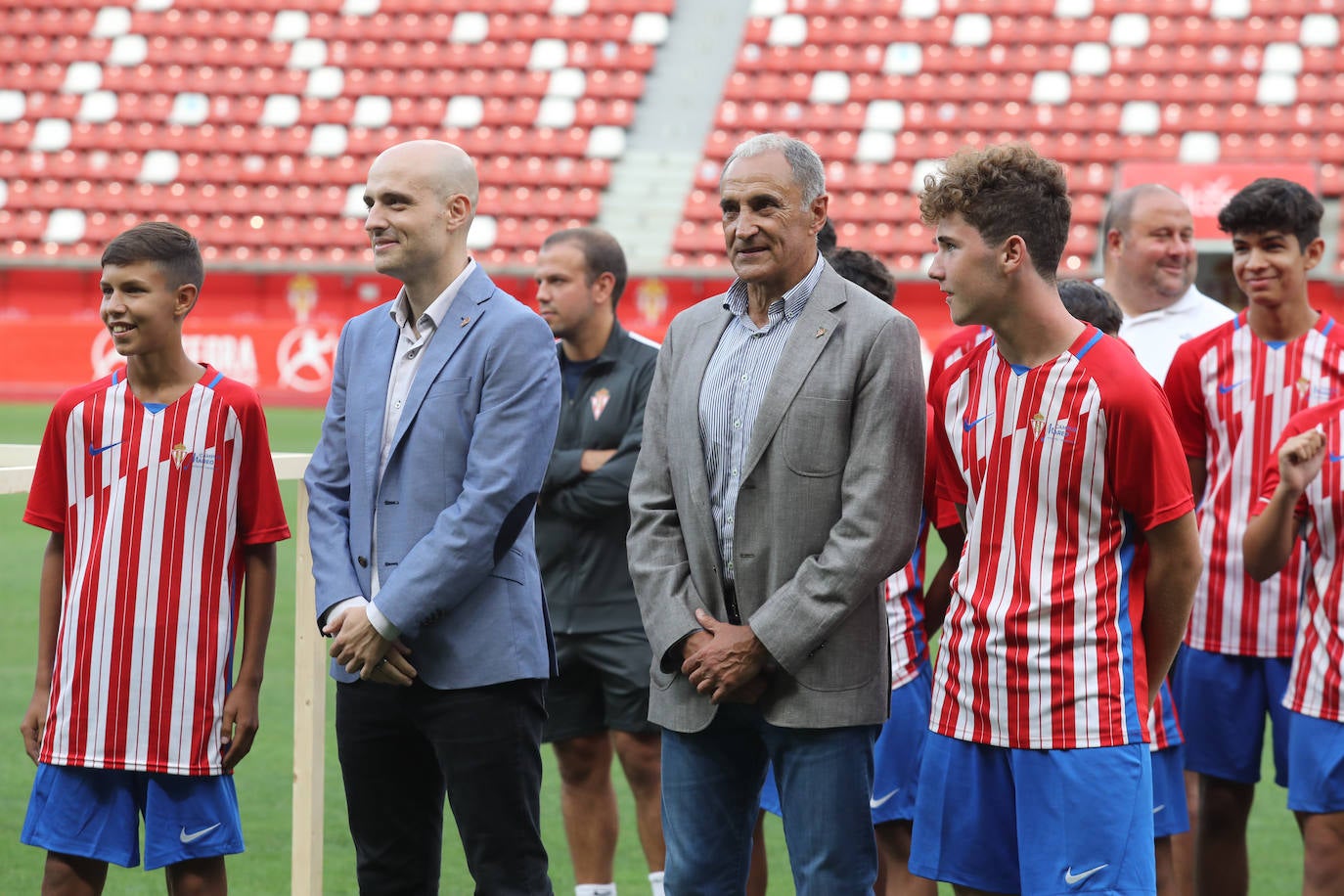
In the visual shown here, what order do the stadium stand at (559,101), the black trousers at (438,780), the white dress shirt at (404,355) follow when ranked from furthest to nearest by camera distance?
the stadium stand at (559,101) → the white dress shirt at (404,355) → the black trousers at (438,780)

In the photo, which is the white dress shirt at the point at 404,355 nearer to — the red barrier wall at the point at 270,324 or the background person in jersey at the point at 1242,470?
the background person in jersey at the point at 1242,470

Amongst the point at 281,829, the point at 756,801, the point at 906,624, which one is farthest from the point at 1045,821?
the point at 281,829

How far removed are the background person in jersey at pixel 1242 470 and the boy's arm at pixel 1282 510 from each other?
0.23 meters

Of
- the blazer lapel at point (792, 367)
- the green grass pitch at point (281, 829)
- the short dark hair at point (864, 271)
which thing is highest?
the short dark hair at point (864, 271)

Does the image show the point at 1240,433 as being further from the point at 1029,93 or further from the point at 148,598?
the point at 1029,93

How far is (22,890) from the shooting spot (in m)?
4.52

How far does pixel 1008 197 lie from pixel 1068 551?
631 mm

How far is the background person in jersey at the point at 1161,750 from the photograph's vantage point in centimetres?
352

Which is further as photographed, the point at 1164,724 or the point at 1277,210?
the point at 1277,210

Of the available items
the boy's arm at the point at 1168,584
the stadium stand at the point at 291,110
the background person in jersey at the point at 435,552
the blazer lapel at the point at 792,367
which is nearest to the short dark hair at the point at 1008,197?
the blazer lapel at the point at 792,367

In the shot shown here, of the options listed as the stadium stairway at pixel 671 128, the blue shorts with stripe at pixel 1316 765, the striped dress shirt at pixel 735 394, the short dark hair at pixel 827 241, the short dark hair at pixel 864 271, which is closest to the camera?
the striped dress shirt at pixel 735 394

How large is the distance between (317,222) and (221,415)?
18.2 meters

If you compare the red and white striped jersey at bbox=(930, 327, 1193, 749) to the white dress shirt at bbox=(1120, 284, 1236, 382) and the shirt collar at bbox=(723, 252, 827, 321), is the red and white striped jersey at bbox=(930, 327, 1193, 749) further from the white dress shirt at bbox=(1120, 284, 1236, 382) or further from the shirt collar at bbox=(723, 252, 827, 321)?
the white dress shirt at bbox=(1120, 284, 1236, 382)

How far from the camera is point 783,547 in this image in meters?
2.91
